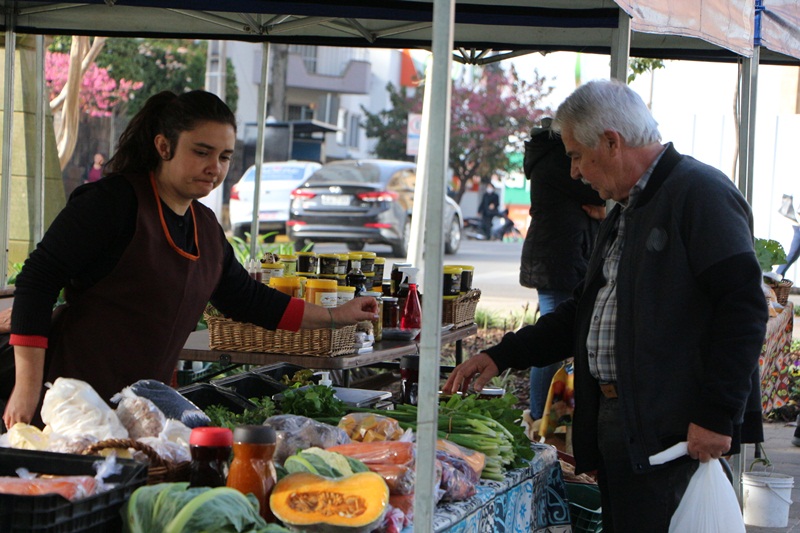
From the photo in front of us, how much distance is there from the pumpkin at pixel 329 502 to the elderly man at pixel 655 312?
988 millimetres

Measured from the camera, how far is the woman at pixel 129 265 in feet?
9.56

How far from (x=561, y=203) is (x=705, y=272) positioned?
3.52 meters

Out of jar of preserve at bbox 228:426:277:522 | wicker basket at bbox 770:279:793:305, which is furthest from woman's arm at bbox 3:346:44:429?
wicker basket at bbox 770:279:793:305

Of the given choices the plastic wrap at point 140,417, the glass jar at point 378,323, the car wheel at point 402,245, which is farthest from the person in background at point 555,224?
the car wheel at point 402,245

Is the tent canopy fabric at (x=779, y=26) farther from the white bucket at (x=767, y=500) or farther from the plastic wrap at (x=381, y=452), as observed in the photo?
the plastic wrap at (x=381, y=452)

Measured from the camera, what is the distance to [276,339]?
4.51 metres

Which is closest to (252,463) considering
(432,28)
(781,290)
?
(432,28)

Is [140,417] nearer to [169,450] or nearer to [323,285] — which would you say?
[169,450]

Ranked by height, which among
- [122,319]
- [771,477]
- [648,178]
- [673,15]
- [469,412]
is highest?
[673,15]

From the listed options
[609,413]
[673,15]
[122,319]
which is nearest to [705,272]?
[609,413]

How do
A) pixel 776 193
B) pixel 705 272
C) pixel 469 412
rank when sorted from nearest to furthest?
pixel 705 272
pixel 469 412
pixel 776 193

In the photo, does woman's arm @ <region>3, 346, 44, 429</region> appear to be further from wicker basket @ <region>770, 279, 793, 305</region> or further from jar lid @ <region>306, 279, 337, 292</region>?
wicker basket @ <region>770, 279, 793, 305</region>

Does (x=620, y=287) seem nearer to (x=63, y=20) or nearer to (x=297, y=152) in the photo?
(x=63, y=20)

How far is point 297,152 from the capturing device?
108 feet
